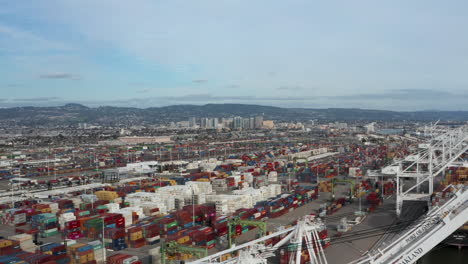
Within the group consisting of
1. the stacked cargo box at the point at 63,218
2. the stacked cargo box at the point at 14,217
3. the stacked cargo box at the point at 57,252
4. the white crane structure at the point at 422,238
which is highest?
the white crane structure at the point at 422,238

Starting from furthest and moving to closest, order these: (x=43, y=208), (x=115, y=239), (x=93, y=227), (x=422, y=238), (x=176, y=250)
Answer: (x=43, y=208) < (x=93, y=227) < (x=115, y=239) < (x=176, y=250) < (x=422, y=238)

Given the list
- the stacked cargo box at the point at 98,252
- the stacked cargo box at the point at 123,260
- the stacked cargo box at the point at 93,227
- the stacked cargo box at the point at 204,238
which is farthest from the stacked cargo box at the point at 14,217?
the stacked cargo box at the point at 204,238

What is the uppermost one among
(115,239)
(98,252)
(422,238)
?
(422,238)

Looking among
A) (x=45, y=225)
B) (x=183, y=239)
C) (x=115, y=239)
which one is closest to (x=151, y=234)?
(x=115, y=239)

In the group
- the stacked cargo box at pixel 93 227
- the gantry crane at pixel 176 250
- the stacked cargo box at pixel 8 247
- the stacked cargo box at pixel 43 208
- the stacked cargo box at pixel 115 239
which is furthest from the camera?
the stacked cargo box at pixel 43 208

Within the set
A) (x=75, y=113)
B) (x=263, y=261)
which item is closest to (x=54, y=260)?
(x=263, y=261)

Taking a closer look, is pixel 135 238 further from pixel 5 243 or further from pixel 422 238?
pixel 422 238

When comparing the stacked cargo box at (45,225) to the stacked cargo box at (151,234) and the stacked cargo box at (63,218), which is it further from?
the stacked cargo box at (151,234)

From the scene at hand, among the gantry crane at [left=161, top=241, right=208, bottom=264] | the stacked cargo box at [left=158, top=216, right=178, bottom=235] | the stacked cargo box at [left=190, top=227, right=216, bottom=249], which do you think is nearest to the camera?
the gantry crane at [left=161, top=241, right=208, bottom=264]

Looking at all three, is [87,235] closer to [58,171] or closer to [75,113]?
[58,171]

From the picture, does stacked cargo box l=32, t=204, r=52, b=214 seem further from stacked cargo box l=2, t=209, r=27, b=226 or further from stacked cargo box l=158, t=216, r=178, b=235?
stacked cargo box l=158, t=216, r=178, b=235

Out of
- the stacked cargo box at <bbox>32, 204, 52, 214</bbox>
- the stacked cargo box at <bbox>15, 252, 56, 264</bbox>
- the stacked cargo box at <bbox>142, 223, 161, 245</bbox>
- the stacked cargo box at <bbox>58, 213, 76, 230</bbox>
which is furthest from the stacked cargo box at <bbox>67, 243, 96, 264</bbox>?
the stacked cargo box at <bbox>32, 204, 52, 214</bbox>
